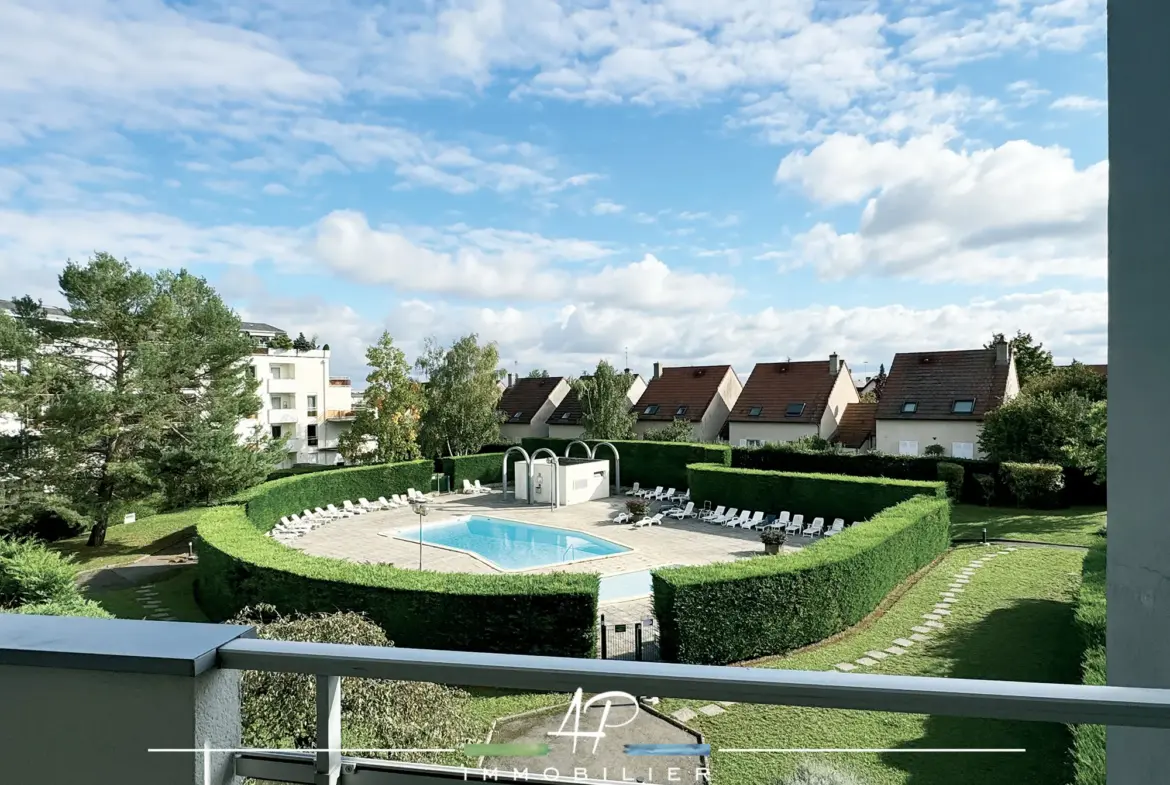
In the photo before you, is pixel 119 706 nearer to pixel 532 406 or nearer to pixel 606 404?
pixel 606 404

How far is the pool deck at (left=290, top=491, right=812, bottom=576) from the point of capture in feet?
61.6

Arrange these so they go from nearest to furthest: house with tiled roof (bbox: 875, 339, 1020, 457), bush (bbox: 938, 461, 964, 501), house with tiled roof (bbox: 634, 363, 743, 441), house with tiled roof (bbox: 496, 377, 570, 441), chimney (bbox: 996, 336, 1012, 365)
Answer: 1. bush (bbox: 938, 461, 964, 501)
2. house with tiled roof (bbox: 875, 339, 1020, 457)
3. chimney (bbox: 996, 336, 1012, 365)
4. house with tiled roof (bbox: 634, 363, 743, 441)
5. house with tiled roof (bbox: 496, 377, 570, 441)

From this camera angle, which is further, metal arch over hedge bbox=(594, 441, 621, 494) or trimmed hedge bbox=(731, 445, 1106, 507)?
metal arch over hedge bbox=(594, 441, 621, 494)

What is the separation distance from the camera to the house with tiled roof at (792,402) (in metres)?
37.2

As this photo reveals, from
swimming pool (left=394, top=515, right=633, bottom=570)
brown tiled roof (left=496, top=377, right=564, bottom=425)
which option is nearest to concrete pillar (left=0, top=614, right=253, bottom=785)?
swimming pool (left=394, top=515, right=633, bottom=570)

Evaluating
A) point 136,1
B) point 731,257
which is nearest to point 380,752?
point 136,1

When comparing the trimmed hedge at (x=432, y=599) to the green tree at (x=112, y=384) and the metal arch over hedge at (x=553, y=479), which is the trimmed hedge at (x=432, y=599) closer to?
the green tree at (x=112, y=384)

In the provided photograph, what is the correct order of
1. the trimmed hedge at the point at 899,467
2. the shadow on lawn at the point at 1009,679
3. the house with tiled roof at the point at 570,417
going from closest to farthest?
the shadow on lawn at the point at 1009,679, the trimmed hedge at the point at 899,467, the house with tiled roof at the point at 570,417

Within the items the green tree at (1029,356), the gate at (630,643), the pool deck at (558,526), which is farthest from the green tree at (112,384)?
the green tree at (1029,356)

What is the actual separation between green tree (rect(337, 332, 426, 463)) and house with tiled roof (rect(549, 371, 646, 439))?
1365 centimetres

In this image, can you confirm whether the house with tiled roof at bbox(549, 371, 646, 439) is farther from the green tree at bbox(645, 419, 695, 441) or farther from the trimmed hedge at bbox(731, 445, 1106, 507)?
the trimmed hedge at bbox(731, 445, 1106, 507)

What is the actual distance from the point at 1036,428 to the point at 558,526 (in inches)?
737

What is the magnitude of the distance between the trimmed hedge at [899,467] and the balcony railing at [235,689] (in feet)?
90.5

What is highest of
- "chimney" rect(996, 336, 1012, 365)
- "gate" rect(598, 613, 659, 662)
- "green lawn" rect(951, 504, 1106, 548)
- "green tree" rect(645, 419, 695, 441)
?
"chimney" rect(996, 336, 1012, 365)
